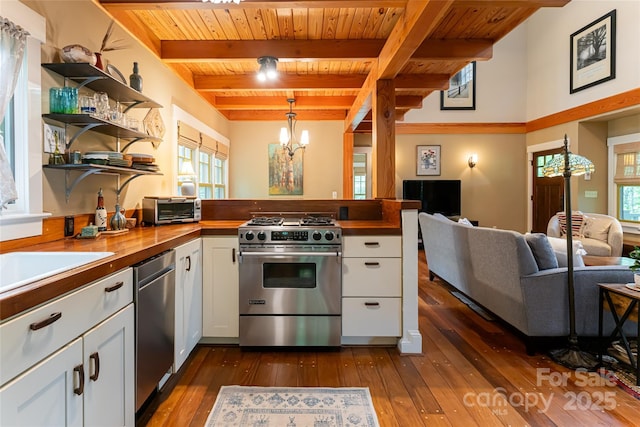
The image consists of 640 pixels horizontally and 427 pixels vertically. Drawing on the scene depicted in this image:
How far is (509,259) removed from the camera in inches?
93.2

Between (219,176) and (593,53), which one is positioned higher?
(593,53)

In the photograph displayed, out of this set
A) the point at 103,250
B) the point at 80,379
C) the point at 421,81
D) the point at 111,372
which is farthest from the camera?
the point at 421,81

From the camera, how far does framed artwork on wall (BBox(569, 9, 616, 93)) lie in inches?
203

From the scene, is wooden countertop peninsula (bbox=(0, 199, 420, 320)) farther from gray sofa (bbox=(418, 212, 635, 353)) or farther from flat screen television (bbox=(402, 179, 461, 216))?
flat screen television (bbox=(402, 179, 461, 216))

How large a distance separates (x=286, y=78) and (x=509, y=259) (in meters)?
3.10

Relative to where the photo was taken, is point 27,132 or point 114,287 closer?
point 114,287

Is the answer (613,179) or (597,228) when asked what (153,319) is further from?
(613,179)

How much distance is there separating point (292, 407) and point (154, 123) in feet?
8.13

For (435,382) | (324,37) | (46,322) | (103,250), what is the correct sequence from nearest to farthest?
(46,322)
(103,250)
(435,382)
(324,37)

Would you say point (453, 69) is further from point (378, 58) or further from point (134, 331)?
point (134, 331)

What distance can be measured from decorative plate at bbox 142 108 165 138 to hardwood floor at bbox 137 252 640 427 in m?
1.83

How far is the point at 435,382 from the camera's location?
6.63ft

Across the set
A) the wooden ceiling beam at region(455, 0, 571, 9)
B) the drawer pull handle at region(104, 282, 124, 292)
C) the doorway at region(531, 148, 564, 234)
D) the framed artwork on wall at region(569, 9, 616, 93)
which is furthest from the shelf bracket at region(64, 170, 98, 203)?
the doorway at region(531, 148, 564, 234)

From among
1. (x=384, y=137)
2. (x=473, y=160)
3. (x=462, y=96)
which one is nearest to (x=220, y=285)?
(x=384, y=137)
